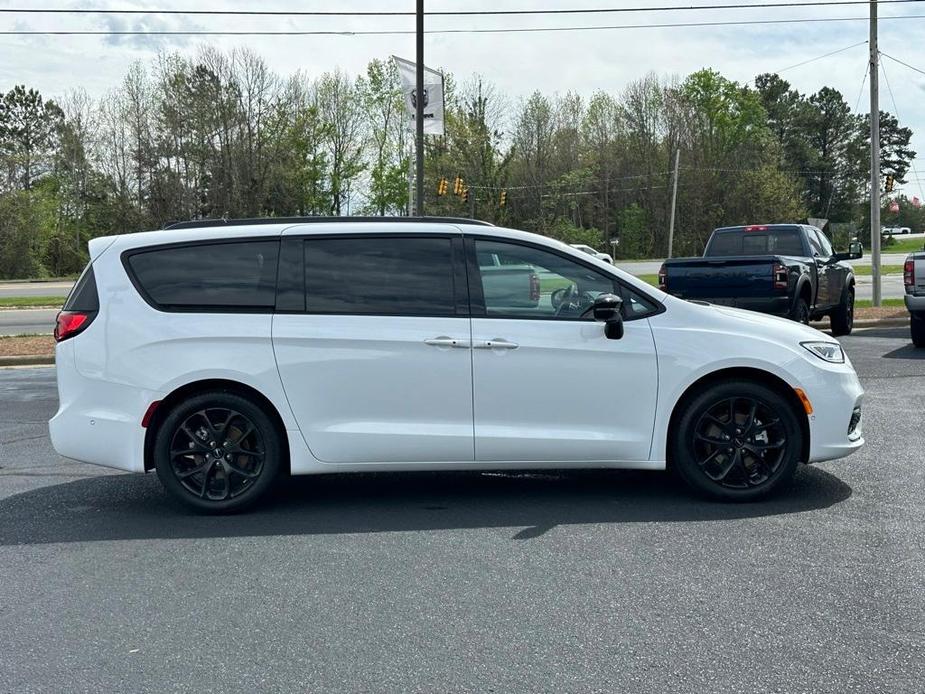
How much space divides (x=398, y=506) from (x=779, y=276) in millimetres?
8634

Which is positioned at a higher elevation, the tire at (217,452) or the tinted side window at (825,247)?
the tinted side window at (825,247)

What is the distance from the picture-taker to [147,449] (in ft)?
20.0

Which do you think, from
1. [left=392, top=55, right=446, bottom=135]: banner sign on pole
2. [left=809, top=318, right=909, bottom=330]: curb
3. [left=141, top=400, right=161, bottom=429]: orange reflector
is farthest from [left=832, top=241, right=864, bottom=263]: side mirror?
[left=141, top=400, right=161, bottom=429]: orange reflector

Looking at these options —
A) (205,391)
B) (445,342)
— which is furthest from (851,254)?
(205,391)

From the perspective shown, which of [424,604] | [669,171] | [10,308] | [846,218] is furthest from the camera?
[846,218]

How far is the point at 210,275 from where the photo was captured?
6.19 metres

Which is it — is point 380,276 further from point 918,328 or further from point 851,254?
point 851,254

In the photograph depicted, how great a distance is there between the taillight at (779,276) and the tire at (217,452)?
29.9ft

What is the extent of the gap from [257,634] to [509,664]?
1093 millimetres

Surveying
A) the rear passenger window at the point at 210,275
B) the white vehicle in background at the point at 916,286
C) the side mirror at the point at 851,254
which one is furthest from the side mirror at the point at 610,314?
the side mirror at the point at 851,254

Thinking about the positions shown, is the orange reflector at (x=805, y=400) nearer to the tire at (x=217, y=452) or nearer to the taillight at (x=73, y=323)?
the tire at (x=217, y=452)

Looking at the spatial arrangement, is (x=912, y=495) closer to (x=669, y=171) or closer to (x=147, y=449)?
(x=147, y=449)

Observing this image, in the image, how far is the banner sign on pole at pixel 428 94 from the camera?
24.5 m

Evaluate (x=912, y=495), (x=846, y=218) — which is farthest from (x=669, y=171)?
(x=912, y=495)
